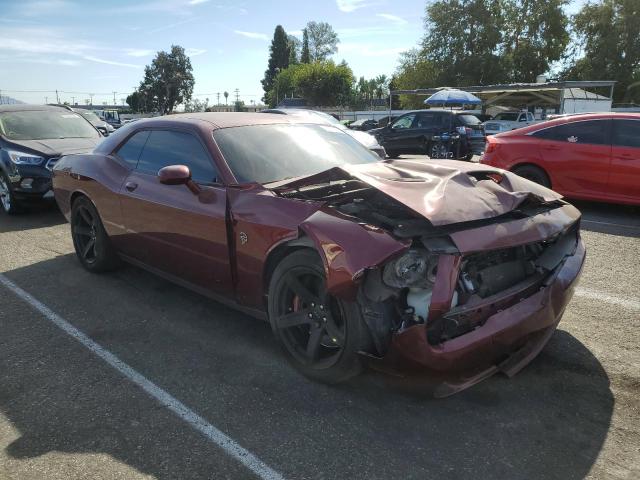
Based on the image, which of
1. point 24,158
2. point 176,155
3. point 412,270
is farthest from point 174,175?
point 24,158

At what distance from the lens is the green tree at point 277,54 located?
313 feet

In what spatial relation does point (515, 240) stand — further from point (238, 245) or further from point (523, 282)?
point (238, 245)

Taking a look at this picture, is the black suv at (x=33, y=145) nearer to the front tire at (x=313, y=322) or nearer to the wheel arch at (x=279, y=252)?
the wheel arch at (x=279, y=252)

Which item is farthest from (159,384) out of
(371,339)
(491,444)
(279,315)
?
(491,444)

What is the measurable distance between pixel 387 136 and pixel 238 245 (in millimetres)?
13070

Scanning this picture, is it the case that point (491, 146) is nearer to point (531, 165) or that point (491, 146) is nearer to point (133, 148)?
point (531, 165)

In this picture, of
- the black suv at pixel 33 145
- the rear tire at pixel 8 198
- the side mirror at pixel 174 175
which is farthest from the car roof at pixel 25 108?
the side mirror at pixel 174 175

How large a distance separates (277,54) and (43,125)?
93.5 meters

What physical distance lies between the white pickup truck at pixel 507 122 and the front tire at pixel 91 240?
1982cm

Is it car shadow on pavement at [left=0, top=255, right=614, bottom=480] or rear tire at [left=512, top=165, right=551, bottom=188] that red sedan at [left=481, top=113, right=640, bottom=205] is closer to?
rear tire at [left=512, top=165, right=551, bottom=188]

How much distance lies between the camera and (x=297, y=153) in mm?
3854

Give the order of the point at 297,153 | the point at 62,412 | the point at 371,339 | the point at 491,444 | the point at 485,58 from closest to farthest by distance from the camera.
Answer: the point at 491,444
the point at 371,339
the point at 62,412
the point at 297,153
the point at 485,58

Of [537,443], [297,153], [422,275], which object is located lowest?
[537,443]

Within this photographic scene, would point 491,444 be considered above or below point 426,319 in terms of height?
below
